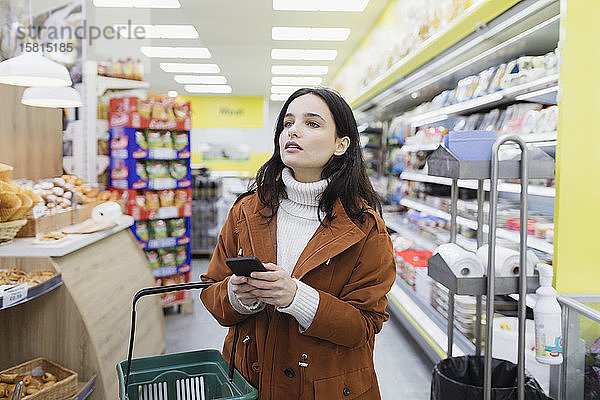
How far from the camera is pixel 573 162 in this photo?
2307 mm

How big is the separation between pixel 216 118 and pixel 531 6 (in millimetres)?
14471

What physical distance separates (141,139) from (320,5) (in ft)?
10.7

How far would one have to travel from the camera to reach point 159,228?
5.05 meters

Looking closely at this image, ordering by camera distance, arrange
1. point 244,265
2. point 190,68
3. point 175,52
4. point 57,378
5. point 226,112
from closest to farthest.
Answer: point 244,265 < point 57,378 < point 175,52 < point 190,68 < point 226,112

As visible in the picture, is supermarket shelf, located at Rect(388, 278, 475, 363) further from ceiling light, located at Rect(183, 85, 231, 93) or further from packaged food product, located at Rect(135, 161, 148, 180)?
ceiling light, located at Rect(183, 85, 231, 93)

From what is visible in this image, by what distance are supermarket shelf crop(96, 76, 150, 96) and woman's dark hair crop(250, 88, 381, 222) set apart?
12.8ft

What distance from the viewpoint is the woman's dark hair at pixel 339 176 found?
164 cm

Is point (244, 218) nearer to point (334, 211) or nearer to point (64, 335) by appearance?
point (334, 211)

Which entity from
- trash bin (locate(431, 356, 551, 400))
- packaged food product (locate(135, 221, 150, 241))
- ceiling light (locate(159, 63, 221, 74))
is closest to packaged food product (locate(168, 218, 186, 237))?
packaged food product (locate(135, 221, 150, 241))

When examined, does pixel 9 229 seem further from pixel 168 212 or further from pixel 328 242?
pixel 168 212

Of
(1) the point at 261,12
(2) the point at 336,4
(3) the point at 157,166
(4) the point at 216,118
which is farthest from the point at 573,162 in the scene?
(4) the point at 216,118

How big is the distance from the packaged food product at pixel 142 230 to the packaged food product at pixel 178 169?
57 cm

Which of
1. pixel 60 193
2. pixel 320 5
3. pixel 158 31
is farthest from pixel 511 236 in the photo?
pixel 158 31

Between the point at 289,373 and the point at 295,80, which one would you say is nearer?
the point at 289,373
